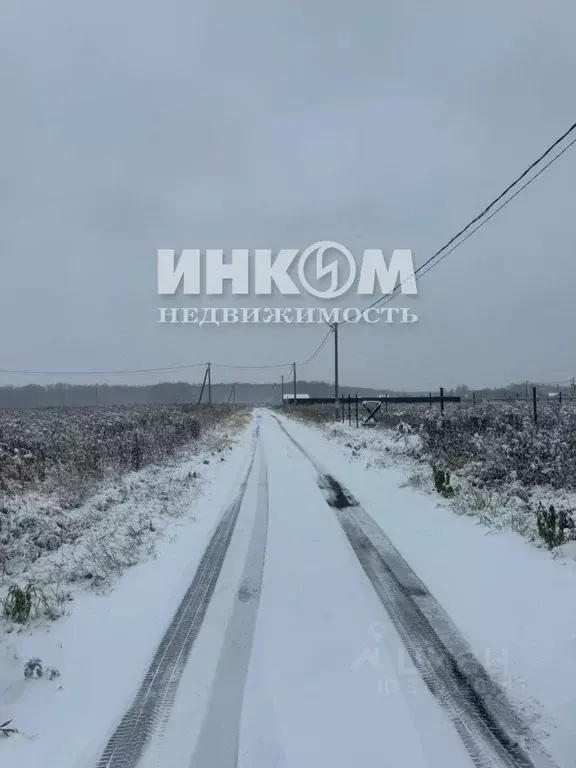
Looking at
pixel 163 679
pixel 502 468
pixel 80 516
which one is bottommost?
pixel 80 516

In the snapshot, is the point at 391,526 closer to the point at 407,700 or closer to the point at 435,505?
the point at 435,505

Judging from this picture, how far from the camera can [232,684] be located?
333 centimetres

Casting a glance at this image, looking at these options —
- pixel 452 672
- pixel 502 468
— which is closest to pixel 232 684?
pixel 452 672

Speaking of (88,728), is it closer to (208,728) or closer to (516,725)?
(208,728)

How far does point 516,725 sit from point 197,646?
7.54 ft

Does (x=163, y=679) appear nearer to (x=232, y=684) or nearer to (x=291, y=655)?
(x=232, y=684)

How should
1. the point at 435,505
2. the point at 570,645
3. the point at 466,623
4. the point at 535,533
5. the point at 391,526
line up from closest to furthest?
the point at 570,645 < the point at 466,623 < the point at 535,533 < the point at 391,526 < the point at 435,505

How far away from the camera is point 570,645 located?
12.5 ft

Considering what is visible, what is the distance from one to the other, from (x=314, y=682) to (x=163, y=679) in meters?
1.07

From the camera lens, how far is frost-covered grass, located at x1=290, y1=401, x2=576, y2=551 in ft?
23.3

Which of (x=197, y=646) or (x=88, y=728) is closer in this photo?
(x=88, y=728)

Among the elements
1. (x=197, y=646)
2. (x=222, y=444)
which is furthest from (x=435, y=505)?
(x=222, y=444)

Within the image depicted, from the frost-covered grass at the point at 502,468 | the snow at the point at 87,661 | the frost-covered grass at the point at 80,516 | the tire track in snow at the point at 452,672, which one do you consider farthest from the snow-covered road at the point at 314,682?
the frost-covered grass at the point at 502,468

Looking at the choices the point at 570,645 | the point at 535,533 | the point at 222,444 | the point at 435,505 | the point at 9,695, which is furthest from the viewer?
the point at 222,444
